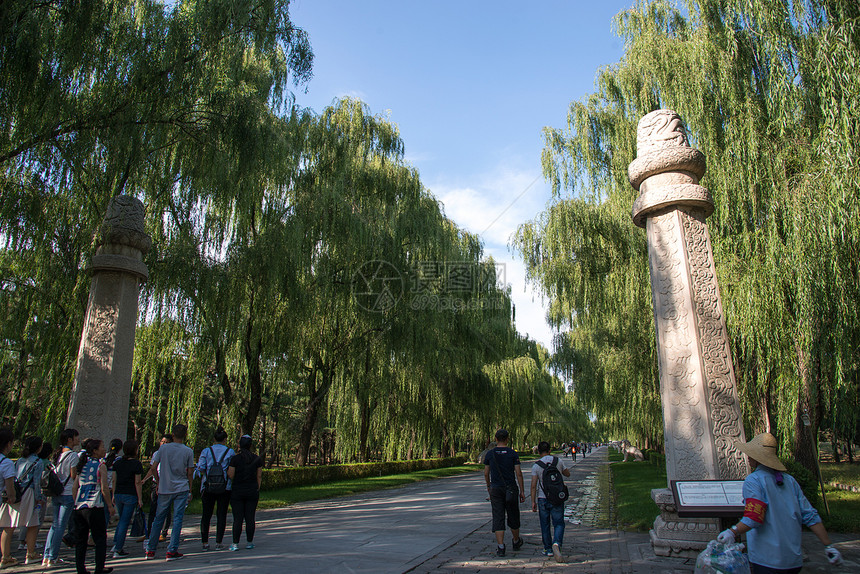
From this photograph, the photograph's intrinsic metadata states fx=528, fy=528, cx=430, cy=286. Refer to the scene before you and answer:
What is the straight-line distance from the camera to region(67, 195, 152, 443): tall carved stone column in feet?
25.5

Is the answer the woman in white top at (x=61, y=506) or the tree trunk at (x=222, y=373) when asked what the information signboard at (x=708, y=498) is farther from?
the tree trunk at (x=222, y=373)

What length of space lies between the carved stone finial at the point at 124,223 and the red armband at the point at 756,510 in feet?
28.5

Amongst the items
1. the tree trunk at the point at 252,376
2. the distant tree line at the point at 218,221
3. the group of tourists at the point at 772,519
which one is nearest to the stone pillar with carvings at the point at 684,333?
the group of tourists at the point at 772,519

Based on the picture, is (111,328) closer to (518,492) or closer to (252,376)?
(252,376)

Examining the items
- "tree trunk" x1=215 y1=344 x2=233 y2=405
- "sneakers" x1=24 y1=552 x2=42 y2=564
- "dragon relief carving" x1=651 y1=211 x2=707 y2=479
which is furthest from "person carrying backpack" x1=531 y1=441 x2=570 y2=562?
"tree trunk" x1=215 y1=344 x2=233 y2=405

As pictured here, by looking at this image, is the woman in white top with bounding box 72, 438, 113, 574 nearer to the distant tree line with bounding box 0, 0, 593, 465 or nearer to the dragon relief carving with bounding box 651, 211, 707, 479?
the distant tree line with bounding box 0, 0, 593, 465

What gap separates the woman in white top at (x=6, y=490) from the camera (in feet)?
17.1

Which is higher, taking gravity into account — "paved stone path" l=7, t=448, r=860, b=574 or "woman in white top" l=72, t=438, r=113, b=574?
"woman in white top" l=72, t=438, r=113, b=574

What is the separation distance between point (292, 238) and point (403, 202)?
5.47 meters

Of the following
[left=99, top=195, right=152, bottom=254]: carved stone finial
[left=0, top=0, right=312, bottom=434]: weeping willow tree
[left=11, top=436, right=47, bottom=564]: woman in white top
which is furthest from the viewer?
[left=99, top=195, right=152, bottom=254]: carved stone finial

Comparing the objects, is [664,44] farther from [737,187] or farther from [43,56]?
[43,56]

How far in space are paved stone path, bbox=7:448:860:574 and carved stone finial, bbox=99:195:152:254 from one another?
14.5 ft

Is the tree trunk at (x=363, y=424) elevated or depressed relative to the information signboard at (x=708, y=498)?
elevated

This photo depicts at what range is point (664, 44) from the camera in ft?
37.3
